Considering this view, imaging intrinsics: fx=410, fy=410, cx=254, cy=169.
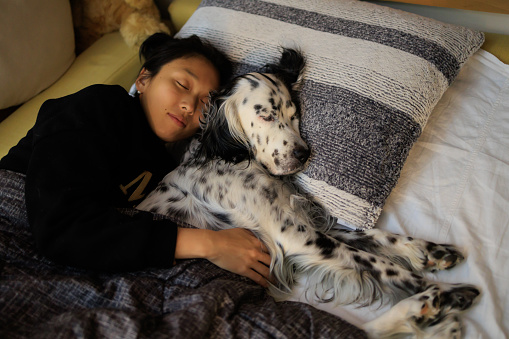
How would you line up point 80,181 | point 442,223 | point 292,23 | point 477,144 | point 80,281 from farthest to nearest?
point 292,23 < point 477,144 < point 442,223 < point 80,181 < point 80,281

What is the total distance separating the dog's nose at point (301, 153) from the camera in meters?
1.74

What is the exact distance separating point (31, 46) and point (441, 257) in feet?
7.91

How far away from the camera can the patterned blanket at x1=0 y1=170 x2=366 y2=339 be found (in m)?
1.25

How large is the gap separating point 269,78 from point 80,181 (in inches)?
37.0

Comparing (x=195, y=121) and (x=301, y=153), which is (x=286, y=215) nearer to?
(x=301, y=153)

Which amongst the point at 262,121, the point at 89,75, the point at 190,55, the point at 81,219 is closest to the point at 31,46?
the point at 89,75

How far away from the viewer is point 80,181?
155 centimetres

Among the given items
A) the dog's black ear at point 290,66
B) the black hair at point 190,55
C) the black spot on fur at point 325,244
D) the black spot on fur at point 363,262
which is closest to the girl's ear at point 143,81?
the black hair at point 190,55

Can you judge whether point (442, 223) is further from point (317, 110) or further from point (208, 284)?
point (208, 284)

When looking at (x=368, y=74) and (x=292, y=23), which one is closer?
(x=368, y=74)

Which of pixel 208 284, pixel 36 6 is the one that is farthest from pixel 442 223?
pixel 36 6

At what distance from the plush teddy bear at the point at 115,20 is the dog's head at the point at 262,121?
3.96ft

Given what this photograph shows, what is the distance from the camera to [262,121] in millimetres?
1812

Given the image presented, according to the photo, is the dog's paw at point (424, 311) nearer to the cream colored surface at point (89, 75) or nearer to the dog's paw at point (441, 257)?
the dog's paw at point (441, 257)
